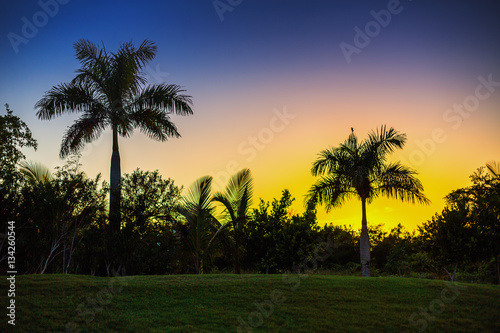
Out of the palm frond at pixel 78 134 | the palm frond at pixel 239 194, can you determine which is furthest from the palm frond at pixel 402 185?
the palm frond at pixel 78 134

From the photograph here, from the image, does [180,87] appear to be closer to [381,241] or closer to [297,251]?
[297,251]

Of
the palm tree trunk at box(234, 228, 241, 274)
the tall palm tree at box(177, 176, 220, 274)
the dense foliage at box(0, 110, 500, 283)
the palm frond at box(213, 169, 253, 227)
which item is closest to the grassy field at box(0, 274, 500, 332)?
the dense foliage at box(0, 110, 500, 283)

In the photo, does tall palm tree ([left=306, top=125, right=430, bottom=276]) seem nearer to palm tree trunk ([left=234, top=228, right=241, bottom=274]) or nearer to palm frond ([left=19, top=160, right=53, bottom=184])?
palm tree trunk ([left=234, top=228, right=241, bottom=274])

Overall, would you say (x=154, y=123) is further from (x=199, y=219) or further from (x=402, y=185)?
(x=402, y=185)

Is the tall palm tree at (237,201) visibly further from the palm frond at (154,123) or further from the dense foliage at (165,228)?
the palm frond at (154,123)

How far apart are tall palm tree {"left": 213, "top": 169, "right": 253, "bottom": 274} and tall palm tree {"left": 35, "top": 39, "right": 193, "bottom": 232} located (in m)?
4.00

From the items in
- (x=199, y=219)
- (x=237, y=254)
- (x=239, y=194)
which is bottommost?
(x=237, y=254)

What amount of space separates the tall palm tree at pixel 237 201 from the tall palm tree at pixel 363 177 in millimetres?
3387

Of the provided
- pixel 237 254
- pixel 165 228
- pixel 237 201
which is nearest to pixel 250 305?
pixel 165 228

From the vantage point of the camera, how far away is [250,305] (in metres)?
9.02

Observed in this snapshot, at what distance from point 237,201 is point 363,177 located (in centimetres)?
658

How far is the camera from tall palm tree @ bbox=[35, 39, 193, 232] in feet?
61.9

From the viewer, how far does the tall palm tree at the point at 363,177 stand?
19.1m

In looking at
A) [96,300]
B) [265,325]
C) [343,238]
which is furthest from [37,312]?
[343,238]
